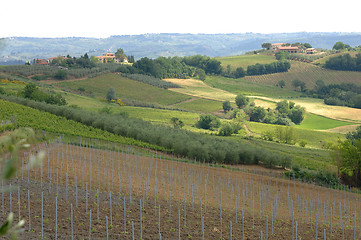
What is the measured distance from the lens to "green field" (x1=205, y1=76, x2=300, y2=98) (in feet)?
452

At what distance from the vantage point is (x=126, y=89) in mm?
110625

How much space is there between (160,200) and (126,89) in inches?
3621

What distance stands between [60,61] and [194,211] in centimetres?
Result: 12919

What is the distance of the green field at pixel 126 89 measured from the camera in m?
105

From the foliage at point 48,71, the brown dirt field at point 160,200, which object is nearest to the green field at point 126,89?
the foliage at point 48,71

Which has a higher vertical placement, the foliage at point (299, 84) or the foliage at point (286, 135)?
the foliage at point (299, 84)

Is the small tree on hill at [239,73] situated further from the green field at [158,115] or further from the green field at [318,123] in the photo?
the green field at [158,115]

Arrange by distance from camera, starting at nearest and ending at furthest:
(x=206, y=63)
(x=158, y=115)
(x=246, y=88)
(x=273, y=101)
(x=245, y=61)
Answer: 1. (x=158, y=115)
2. (x=273, y=101)
3. (x=246, y=88)
4. (x=206, y=63)
5. (x=245, y=61)

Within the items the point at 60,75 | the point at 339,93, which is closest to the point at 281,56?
the point at 339,93

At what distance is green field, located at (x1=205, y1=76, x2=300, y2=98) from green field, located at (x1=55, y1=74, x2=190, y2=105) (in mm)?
33165

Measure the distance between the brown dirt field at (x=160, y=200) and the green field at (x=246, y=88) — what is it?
104890mm

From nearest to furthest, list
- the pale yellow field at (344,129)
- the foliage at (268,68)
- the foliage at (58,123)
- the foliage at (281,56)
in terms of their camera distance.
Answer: the foliage at (58,123) → the pale yellow field at (344,129) → the foliage at (268,68) → the foliage at (281,56)

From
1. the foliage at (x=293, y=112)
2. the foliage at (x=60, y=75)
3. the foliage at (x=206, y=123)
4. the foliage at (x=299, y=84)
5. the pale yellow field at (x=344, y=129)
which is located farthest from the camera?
the foliage at (x=299, y=84)

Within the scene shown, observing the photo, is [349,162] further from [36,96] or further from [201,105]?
[201,105]
